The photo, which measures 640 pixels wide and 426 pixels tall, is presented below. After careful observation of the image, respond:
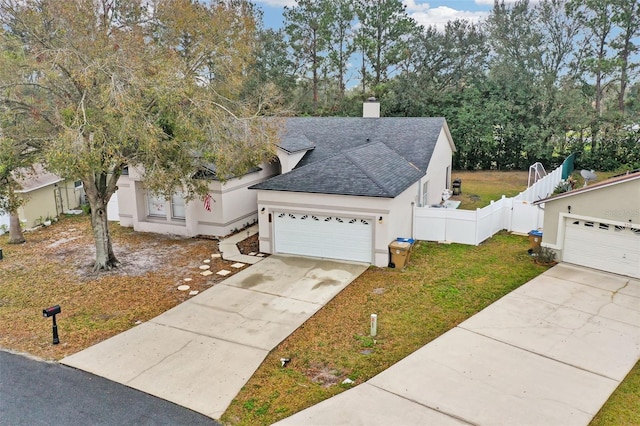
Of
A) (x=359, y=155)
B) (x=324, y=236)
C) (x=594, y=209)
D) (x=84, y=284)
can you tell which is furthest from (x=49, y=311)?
(x=594, y=209)

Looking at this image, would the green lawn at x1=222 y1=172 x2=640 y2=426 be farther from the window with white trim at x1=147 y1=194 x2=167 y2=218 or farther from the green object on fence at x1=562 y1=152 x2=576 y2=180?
the green object on fence at x1=562 y1=152 x2=576 y2=180

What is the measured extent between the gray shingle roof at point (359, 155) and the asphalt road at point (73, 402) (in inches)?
335

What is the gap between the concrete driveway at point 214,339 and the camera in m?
8.48

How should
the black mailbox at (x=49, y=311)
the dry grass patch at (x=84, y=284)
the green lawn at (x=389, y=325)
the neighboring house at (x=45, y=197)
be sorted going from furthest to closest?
Result: the neighboring house at (x=45, y=197) < the dry grass patch at (x=84, y=284) < the black mailbox at (x=49, y=311) < the green lawn at (x=389, y=325)

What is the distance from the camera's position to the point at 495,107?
33.0 metres

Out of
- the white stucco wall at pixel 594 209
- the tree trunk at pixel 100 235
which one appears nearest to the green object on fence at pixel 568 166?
the white stucco wall at pixel 594 209

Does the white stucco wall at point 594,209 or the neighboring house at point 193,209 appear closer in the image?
the white stucco wall at point 594,209

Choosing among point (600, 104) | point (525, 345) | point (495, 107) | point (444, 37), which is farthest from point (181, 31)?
point (600, 104)

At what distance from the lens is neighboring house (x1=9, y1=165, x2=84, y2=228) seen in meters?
19.8

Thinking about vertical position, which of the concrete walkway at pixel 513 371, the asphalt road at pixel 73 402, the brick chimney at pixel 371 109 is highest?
the brick chimney at pixel 371 109

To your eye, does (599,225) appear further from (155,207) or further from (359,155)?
(155,207)

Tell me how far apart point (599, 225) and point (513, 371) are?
7.23m

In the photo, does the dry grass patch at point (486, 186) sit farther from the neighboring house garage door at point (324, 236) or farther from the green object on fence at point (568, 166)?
the neighboring house garage door at point (324, 236)

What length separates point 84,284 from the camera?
44.5 ft
